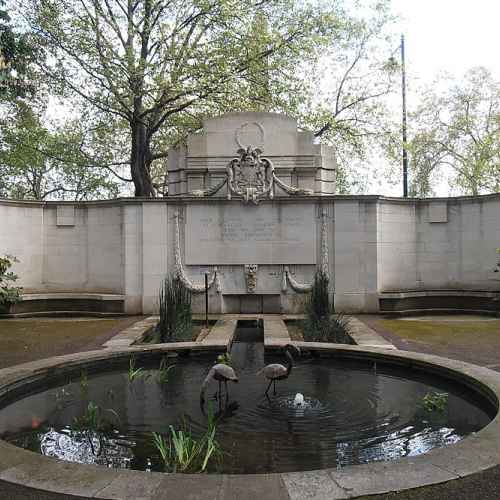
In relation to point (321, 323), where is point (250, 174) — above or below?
above

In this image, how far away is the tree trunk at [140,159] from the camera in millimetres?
19141

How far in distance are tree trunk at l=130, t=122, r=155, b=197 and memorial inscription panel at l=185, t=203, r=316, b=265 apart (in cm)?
754

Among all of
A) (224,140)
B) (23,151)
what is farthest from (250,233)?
(23,151)

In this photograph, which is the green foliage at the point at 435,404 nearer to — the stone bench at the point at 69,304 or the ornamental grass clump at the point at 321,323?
the ornamental grass clump at the point at 321,323

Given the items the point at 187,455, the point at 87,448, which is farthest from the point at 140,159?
the point at 187,455

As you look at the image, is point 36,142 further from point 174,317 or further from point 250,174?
point 174,317

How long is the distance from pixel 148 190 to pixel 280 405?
16391mm

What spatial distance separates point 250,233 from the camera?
41.8 feet

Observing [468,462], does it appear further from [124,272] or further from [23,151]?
[23,151]

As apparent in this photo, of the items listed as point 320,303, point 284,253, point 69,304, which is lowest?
point 69,304

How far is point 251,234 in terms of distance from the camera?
41.8 ft

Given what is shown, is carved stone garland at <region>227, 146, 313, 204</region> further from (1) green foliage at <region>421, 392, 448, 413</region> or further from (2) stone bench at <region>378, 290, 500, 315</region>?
(1) green foliage at <region>421, 392, 448, 413</region>

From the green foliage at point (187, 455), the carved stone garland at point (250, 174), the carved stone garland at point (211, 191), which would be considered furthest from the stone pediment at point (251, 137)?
the green foliage at point (187, 455)

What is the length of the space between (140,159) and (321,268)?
10267 millimetres
